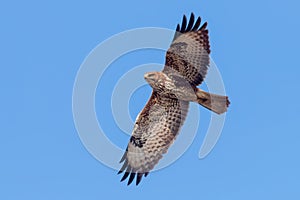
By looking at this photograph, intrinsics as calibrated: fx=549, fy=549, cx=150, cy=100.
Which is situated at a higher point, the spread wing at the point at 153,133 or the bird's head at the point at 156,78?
the bird's head at the point at 156,78

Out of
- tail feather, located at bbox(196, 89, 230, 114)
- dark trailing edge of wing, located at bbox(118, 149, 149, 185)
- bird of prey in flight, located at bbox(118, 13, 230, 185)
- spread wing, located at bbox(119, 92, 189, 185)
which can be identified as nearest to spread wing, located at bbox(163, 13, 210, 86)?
bird of prey in flight, located at bbox(118, 13, 230, 185)

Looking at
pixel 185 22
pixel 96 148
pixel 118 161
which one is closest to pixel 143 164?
pixel 118 161

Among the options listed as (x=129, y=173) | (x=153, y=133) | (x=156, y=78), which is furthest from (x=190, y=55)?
(x=129, y=173)

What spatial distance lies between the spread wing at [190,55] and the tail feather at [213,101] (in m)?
0.31

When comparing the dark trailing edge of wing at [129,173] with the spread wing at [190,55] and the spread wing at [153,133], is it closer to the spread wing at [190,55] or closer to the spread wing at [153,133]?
the spread wing at [153,133]

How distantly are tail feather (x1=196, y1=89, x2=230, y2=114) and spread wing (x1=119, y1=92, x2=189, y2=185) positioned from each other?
2.41ft

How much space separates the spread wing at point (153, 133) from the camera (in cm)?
1182

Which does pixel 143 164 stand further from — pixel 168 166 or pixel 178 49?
pixel 178 49

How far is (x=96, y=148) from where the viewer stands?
10.8m

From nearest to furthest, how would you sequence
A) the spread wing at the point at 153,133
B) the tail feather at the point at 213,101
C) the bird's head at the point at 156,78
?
1. the tail feather at the point at 213,101
2. the bird's head at the point at 156,78
3. the spread wing at the point at 153,133

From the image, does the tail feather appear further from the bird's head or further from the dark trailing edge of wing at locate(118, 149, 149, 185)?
the dark trailing edge of wing at locate(118, 149, 149, 185)

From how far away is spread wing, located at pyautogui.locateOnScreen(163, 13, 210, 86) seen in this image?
11312 mm

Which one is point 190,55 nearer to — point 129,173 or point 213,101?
point 213,101

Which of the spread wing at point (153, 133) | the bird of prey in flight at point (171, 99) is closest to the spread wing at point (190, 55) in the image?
the bird of prey in flight at point (171, 99)
